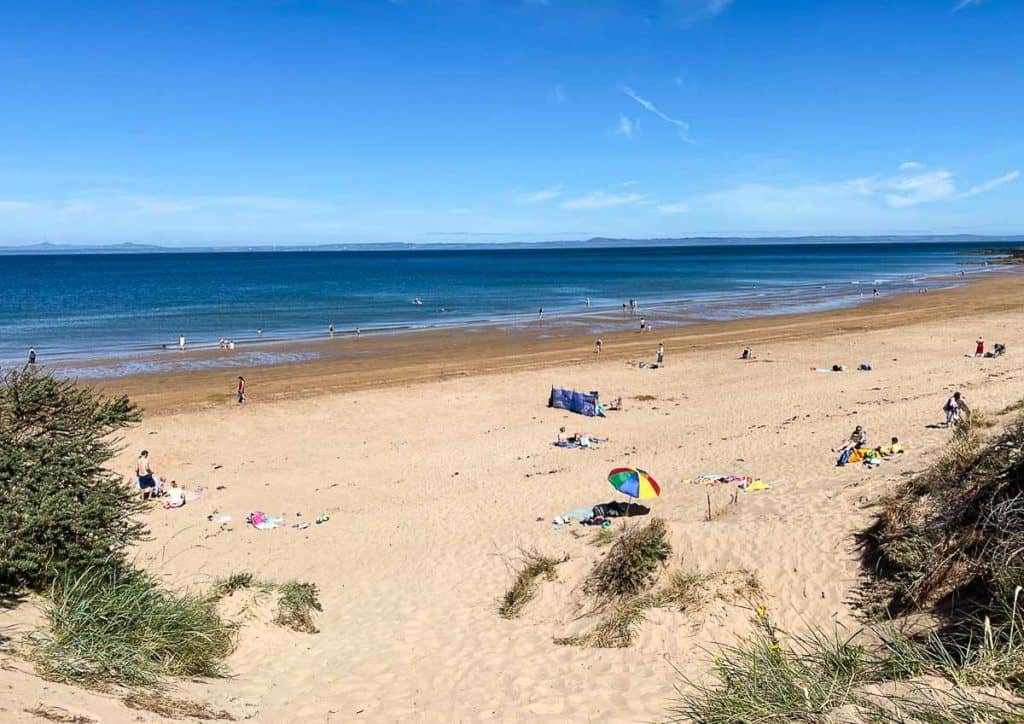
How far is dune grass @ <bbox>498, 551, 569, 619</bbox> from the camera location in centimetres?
1019

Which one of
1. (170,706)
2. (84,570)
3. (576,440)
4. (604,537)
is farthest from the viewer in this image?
(576,440)

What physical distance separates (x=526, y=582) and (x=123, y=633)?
531 cm

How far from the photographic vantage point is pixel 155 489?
656 inches

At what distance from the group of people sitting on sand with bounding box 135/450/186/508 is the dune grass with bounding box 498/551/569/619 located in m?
8.74

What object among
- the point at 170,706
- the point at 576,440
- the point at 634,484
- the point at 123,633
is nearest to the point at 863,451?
the point at 634,484

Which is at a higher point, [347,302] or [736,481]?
[347,302]

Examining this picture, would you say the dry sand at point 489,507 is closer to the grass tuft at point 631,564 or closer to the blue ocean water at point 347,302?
the grass tuft at point 631,564

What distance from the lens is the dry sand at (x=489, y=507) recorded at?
789cm

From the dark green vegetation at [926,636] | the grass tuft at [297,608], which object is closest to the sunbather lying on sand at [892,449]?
the dark green vegetation at [926,636]

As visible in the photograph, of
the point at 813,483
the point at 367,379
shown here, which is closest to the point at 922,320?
the point at 367,379

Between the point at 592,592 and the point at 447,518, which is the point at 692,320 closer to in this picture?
the point at 447,518

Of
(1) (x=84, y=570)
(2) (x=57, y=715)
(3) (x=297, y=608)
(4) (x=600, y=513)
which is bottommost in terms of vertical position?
(3) (x=297, y=608)

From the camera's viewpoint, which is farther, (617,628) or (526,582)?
(526,582)

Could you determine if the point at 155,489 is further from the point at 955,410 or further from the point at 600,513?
the point at 955,410
